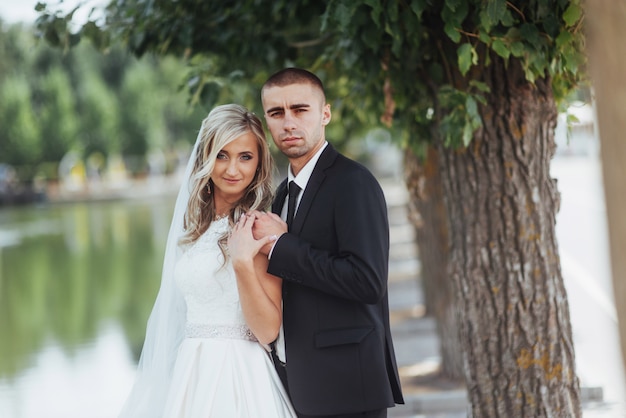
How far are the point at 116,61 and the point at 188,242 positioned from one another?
52535mm

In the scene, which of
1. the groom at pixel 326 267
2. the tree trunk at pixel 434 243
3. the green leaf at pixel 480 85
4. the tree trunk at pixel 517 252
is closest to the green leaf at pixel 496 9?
the green leaf at pixel 480 85

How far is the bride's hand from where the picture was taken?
135 inches

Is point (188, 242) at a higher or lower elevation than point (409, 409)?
higher

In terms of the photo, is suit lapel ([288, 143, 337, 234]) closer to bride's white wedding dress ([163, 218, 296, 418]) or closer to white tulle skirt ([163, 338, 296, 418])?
bride's white wedding dress ([163, 218, 296, 418])

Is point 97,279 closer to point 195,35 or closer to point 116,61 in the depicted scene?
point 195,35

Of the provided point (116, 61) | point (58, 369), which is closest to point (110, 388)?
point (58, 369)

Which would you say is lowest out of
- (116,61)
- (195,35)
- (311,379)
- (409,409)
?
(409,409)

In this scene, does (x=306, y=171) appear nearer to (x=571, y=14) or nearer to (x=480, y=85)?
(x=480, y=85)

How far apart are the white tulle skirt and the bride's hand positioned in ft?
1.58

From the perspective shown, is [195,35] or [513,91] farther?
[195,35]

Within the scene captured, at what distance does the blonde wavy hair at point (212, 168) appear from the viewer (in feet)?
12.4

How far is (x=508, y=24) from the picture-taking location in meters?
4.12

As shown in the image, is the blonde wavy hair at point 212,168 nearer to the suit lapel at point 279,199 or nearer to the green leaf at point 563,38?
the suit lapel at point 279,199

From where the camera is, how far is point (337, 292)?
10.8 feet
